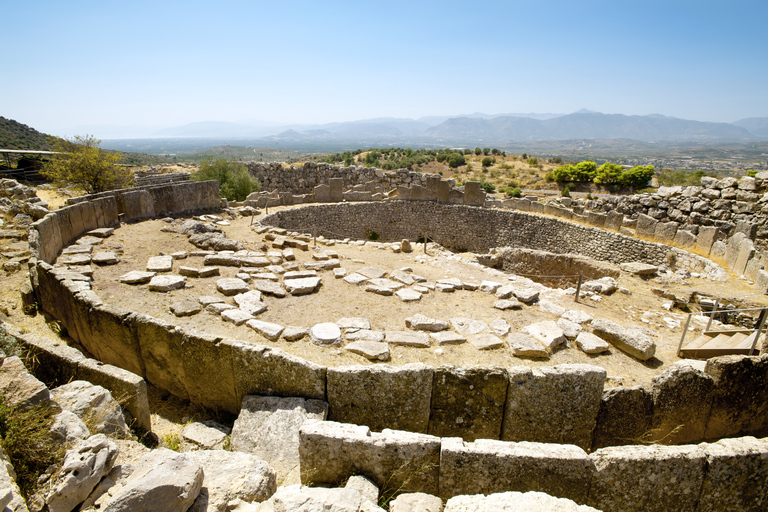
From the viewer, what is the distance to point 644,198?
1730 cm

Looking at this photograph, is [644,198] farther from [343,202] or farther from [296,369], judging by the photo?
[296,369]

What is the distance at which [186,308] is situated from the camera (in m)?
6.43

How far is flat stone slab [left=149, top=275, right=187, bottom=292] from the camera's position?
23.8 feet

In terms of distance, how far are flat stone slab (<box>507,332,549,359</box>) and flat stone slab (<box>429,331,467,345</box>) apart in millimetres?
734

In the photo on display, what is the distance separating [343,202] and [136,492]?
1863cm

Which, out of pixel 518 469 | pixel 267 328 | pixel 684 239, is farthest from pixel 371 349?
pixel 684 239

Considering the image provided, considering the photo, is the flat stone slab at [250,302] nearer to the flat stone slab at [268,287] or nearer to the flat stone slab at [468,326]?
the flat stone slab at [268,287]

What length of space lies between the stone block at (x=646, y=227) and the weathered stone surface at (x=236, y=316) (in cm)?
1533

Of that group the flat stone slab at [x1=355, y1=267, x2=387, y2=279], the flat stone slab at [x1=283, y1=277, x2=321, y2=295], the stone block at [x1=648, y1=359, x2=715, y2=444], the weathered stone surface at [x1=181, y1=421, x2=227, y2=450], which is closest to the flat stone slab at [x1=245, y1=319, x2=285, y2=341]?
the weathered stone surface at [x1=181, y1=421, x2=227, y2=450]

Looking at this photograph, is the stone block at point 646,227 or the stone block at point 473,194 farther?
the stone block at point 473,194

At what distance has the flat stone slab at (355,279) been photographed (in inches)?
348

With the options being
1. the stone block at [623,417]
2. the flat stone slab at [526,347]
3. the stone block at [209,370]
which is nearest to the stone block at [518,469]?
the stone block at [623,417]

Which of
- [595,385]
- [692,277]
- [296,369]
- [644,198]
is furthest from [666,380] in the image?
[644,198]

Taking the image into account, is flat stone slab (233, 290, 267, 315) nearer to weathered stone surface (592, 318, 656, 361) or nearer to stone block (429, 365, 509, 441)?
stone block (429, 365, 509, 441)
